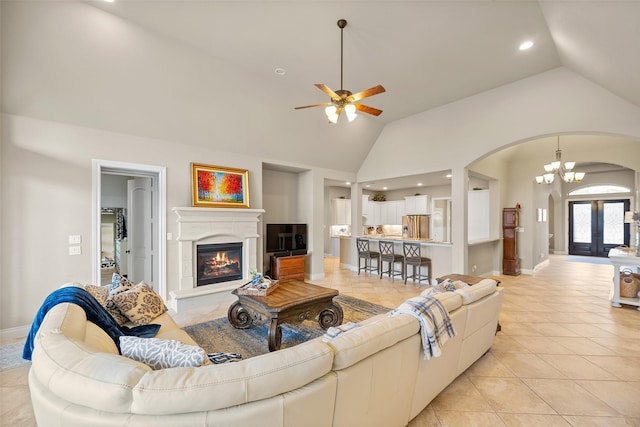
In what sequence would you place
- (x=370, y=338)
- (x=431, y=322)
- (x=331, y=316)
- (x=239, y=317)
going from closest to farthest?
(x=370, y=338), (x=431, y=322), (x=331, y=316), (x=239, y=317)

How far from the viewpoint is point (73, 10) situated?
275 centimetres

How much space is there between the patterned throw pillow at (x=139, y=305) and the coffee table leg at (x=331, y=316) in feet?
6.05

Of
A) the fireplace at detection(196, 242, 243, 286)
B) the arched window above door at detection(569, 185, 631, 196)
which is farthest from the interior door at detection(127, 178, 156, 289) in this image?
the arched window above door at detection(569, 185, 631, 196)

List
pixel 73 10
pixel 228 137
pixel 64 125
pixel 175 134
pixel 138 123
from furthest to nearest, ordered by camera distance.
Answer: pixel 228 137 → pixel 175 134 → pixel 138 123 → pixel 64 125 → pixel 73 10

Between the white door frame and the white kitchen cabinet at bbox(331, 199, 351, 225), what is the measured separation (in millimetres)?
6137

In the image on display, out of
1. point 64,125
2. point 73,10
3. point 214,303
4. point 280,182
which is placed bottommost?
point 214,303

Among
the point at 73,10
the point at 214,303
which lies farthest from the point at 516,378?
the point at 73,10

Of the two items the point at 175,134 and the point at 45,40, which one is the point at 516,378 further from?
the point at 45,40

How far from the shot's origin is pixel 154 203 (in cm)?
450

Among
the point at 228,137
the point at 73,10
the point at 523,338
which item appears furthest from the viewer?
the point at 228,137

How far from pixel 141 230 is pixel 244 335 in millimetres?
2990

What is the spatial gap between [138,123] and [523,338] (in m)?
6.03

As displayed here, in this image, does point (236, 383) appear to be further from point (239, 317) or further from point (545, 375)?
point (545, 375)

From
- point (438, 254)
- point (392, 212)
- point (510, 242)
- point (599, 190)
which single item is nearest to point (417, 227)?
point (438, 254)
